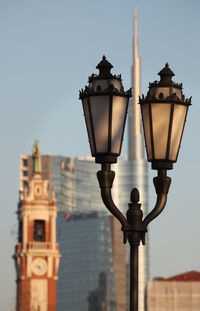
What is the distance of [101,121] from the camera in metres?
18.7

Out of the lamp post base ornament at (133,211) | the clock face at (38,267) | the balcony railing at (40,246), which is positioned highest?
the balcony railing at (40,246)

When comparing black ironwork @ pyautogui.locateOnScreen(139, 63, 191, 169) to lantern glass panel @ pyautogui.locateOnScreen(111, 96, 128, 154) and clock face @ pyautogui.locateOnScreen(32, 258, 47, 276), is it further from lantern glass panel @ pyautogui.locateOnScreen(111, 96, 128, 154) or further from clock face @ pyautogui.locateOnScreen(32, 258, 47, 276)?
clock face @ pyautogui.locateOnScreen(32, 258, 47, 276)

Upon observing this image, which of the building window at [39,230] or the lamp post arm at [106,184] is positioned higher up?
the building window at [39,230]

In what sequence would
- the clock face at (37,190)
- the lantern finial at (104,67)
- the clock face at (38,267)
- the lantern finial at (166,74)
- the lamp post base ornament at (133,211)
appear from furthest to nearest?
the clock face at (37,190) → the clock face at (38,267) → the lantern finial at (166,74) → the lantern finial at (104,67) → the lamp post base ornament at (133,211)

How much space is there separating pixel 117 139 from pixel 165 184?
973mm

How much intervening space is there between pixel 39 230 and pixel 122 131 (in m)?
167

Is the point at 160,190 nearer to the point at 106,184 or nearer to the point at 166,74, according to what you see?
the point at 106,184

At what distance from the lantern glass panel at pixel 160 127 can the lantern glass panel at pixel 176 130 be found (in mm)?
95

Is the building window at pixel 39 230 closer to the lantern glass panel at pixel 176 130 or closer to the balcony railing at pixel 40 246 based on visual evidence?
the balcony railing at pixel 40 246

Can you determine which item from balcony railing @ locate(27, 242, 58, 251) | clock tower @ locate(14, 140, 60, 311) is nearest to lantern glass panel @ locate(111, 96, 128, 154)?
clock tower @ locate(14, 140, 60, 311)

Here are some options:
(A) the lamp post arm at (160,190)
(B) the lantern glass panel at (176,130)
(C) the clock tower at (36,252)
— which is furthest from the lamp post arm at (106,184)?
(C) the clock tower at (36,252)

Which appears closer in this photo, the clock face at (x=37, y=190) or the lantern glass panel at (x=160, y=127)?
the lantern glass panel at (x=160, y=127)

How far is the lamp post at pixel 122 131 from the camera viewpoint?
18656 mm

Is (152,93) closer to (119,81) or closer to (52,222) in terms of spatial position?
(119,81)
